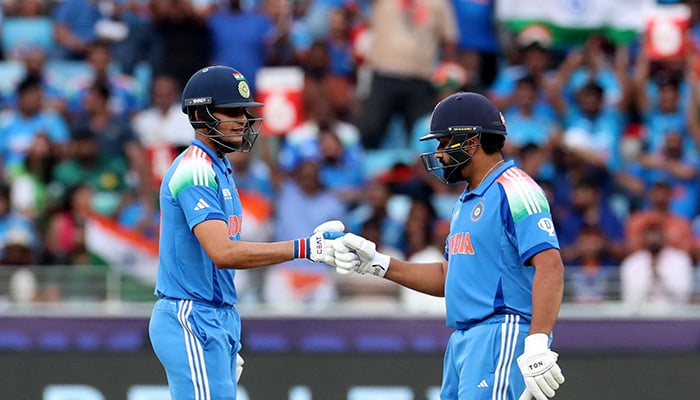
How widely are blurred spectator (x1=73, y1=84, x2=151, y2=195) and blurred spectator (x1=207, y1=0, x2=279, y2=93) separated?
1.23 metres

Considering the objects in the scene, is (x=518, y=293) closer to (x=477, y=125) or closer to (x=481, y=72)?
(x=477, y=125)

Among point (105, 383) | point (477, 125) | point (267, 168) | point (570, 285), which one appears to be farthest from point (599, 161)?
point (477, 125)

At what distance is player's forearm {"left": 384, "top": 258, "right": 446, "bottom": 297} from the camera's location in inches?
303

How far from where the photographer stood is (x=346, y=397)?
1085 cm

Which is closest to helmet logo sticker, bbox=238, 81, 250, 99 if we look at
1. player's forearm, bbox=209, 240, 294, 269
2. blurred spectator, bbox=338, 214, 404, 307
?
player's forearm, bbox=209, 240, 294, 269

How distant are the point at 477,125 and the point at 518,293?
35.7 inches

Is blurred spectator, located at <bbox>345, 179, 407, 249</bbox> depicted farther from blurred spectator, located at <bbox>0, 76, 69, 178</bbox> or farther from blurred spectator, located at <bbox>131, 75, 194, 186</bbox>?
blurred spectator, located at <bbox>0, 76, 69, 178</bbox>

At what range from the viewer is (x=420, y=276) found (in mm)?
7719

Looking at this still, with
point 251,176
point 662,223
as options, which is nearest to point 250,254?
point 662,223

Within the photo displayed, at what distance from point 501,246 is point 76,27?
9385 mm

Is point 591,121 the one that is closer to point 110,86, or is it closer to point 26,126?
point 110,86

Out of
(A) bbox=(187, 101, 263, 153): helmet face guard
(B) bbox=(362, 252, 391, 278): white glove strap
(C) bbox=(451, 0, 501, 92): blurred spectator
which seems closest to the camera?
(A) bbox=(187, 101, 263, 153): helmet face guard

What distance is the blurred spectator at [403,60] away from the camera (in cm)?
1362

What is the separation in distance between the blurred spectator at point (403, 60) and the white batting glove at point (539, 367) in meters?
7.11
